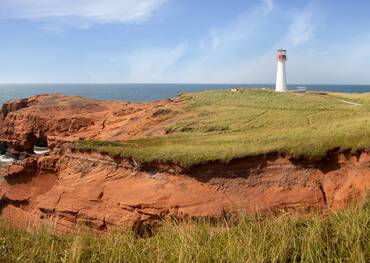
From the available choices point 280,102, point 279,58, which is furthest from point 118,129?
point 279,58

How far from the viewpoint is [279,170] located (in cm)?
1622

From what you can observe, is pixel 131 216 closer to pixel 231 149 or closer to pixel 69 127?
pixel 231 149

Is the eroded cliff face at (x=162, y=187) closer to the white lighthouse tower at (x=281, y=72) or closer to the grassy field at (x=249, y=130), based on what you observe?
the grassy field at (x=249, y=130)

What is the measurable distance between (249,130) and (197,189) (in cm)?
A: 752

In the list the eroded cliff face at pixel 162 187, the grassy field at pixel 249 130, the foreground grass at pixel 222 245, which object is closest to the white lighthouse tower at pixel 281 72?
the grassy field at pixel 249 130

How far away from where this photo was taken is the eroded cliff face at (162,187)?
15.5m

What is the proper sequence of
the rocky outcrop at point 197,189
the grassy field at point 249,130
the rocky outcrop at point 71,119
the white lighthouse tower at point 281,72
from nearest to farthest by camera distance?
the rocky outcrop at point 197,189 < the grassy field at point 249,130 < the rocky outcrop at point 71,119 < the white lighthouse tower at point 281,72

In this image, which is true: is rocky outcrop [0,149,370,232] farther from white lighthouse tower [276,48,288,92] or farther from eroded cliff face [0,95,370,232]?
white lighthouse tower [276,48,288,92]

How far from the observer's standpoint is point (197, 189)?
16016mm

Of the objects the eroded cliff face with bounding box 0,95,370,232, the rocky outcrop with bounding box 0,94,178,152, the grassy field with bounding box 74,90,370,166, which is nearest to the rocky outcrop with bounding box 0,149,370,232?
the eroded cliff face with bounding box 0,95,370,232

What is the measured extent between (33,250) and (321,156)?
1265cm

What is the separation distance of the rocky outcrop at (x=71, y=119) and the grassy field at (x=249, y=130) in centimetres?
247

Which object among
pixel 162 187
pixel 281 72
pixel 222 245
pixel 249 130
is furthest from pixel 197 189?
pixel 281 72

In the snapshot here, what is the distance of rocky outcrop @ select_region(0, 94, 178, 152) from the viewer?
29500 millimetres
